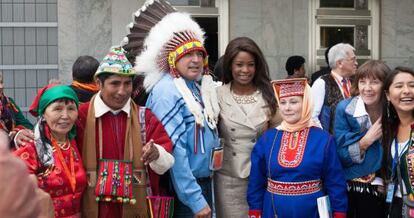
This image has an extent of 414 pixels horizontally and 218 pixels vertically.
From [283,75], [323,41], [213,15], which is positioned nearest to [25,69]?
[213,15]

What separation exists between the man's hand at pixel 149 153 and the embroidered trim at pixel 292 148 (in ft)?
2.83

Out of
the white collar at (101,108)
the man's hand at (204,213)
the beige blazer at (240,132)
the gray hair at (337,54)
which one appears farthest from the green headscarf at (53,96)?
the gray hair at (337,54)

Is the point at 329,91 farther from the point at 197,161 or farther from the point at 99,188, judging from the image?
the point at 99,188

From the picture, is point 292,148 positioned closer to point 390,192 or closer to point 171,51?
point 390,192

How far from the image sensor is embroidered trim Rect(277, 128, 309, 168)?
13.1 ft

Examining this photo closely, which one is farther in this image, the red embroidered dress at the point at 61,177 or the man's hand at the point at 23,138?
the man's hand at the point at 23,138

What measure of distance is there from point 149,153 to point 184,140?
449 millimetres

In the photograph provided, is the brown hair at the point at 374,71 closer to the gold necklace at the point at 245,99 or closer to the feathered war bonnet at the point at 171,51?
the gold necklace at the point at 245,99

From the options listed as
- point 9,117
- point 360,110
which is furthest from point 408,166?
point 9,117

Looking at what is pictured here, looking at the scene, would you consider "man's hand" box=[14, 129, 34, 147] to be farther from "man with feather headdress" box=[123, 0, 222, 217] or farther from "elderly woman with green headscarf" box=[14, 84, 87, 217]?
"man with feather headdress" box=[123, 0, 222, 217]

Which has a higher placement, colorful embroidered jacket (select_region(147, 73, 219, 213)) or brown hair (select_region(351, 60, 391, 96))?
brown hair (select_region(351, 60, 391, 96))

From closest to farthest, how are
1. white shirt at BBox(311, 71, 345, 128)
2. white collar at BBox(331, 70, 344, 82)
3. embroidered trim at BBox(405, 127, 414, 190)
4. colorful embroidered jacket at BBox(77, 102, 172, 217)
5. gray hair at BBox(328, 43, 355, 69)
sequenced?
colorful embroidered jacket at BBox(77, 102, 172, 217) < embroidered trim at BBox(405, 127, 414, 190) < white shirt at BBox(311, 71, 345, 128) < white collar at BBox(331, 70, 344, 82) < gray hair at BBox(328, 43, 355, 69)

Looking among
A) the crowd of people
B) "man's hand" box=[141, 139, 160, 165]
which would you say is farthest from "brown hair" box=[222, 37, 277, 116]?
"man's hand" box=[141, 139, 160, 165]

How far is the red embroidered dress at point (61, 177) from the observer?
3.42 metres
